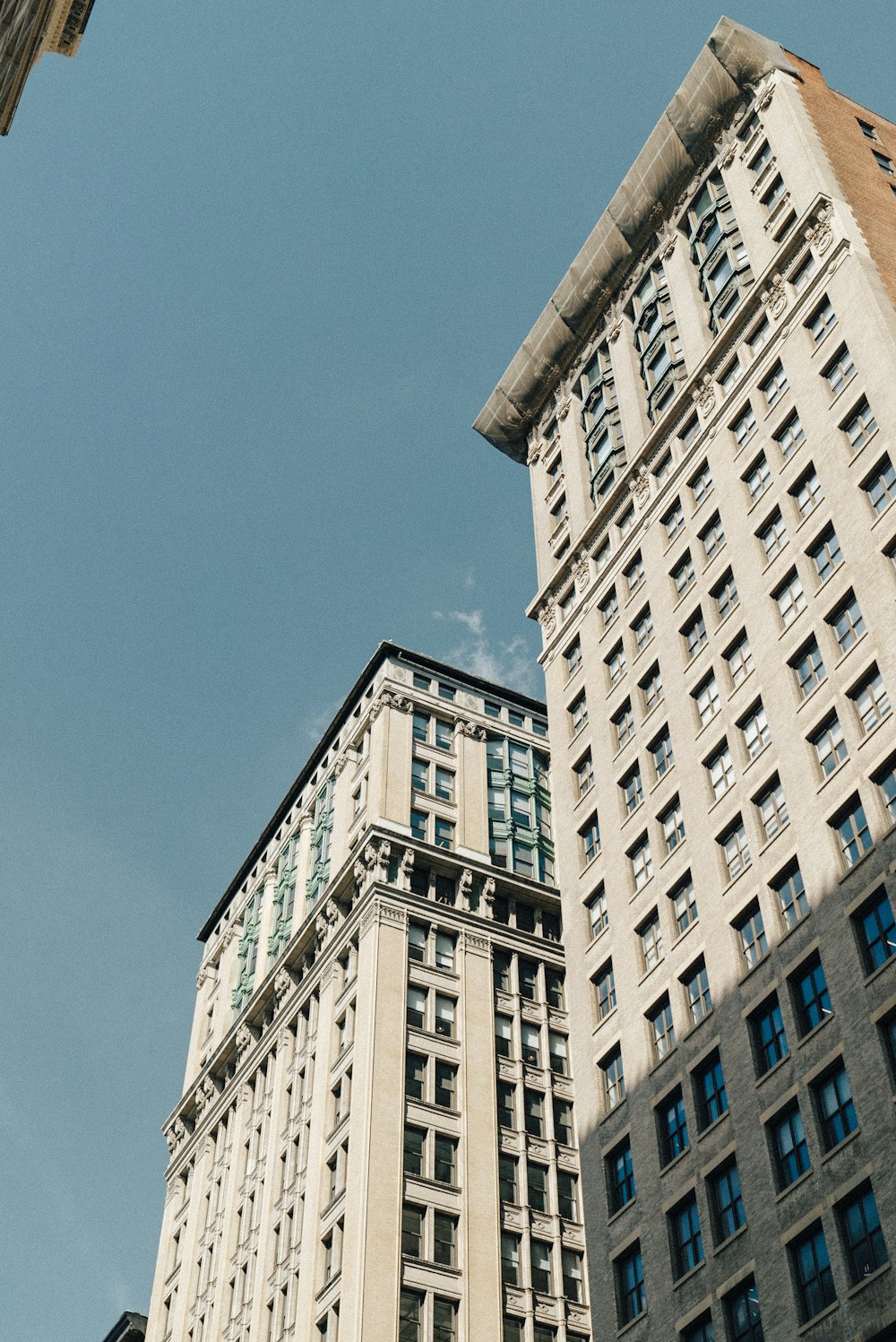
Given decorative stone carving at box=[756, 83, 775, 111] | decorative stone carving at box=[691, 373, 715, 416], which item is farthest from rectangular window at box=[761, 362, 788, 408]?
decorative stone carving at box=[756, 83, 775, 111]

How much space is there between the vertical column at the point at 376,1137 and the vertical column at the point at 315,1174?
126 inches

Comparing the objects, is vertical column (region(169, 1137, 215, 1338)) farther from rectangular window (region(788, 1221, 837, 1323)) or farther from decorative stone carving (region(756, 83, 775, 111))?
decorative stone carving (region(756, 83, 775, 111))

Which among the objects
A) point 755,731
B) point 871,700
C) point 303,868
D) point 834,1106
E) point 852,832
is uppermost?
point 303,868

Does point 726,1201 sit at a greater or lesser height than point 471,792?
lesser

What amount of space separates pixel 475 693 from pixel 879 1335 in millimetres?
66961

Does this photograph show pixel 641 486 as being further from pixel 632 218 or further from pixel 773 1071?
pixel 773 1071

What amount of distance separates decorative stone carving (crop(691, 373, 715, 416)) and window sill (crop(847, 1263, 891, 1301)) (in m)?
36.7

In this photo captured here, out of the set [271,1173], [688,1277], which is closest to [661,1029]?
[688,1277]

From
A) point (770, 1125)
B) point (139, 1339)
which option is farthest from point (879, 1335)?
point (139, 1339)

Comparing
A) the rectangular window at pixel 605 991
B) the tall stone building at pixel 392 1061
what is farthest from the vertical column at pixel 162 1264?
the rectangular window at pixel 605 991

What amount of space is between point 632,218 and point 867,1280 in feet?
182

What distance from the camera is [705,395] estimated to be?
64688mm

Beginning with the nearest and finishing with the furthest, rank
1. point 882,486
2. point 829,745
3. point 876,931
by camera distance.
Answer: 1. point 876,931
2. point 829,745
3. point 882,486

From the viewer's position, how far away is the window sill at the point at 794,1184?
3984 centimetres
